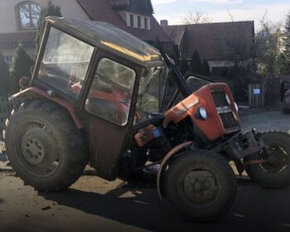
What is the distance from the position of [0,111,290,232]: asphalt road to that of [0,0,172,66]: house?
17367 mm

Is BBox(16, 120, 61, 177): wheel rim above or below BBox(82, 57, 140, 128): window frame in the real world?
below

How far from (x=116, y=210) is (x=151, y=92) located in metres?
1.85

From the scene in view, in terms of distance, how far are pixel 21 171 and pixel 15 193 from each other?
1.17 ft

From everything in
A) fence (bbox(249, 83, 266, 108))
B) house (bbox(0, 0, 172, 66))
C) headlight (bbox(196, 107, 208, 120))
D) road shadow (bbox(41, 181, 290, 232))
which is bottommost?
fence (bbox(249, 83, 266, 108))

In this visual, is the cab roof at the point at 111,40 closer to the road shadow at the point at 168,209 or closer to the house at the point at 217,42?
the road shadow at the point at 168,209

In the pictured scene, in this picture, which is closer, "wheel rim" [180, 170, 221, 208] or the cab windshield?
"wheel rim" [180, 170, 221, 208]

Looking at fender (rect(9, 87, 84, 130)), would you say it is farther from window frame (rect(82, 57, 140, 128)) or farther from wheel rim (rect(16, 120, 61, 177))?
wheel rim (rect(16, 120, 61, 177))

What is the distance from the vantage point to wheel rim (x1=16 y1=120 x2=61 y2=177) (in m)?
6.50

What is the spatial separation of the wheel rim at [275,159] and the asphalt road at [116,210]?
0.30 m

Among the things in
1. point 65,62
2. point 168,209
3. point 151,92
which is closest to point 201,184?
point 168,209

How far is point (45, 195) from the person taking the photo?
21.9 feet

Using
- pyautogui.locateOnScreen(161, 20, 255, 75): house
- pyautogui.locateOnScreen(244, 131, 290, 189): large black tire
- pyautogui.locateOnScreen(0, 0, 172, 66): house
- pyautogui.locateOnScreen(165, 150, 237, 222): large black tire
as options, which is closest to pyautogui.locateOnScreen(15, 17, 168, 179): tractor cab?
pyautogui.locateOnScreen(165, 150, 237, 222): large black tire

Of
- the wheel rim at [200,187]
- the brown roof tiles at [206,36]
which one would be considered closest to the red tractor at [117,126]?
the wheel rim at [200,187]

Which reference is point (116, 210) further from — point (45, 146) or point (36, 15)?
point (36, 15)
